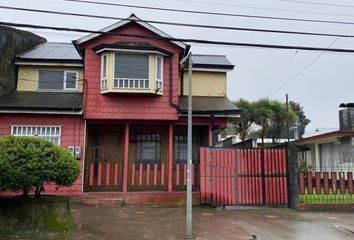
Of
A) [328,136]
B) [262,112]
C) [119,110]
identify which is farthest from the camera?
[262,112]

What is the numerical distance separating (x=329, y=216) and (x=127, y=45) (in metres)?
9.54

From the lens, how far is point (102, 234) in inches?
329

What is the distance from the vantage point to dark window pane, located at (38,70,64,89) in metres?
16.0

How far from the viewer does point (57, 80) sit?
52.9ft

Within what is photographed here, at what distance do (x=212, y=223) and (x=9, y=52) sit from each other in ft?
38.9

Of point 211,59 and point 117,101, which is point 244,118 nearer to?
point 211,59

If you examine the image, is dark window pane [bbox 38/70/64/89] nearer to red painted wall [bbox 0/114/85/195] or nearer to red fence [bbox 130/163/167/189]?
red painted wall [bbox 0/114/85/195]

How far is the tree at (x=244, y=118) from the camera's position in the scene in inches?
1380

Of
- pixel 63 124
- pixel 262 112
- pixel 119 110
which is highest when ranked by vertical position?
pixel 262 112

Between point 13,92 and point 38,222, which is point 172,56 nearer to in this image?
point 13,92

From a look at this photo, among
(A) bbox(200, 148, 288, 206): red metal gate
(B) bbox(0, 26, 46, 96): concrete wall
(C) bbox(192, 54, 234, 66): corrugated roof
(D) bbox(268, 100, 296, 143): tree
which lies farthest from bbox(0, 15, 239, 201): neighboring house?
(D) bbox(268, 100, 296, 143): tree

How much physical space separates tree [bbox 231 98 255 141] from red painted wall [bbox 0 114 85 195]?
72.9 feet

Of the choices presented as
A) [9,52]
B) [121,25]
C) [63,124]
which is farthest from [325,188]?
[9,52]

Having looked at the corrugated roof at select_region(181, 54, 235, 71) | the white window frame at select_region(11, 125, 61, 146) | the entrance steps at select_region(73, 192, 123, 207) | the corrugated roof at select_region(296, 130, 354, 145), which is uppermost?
the corrugated roof at select_region(181, 54, 235, 71)
